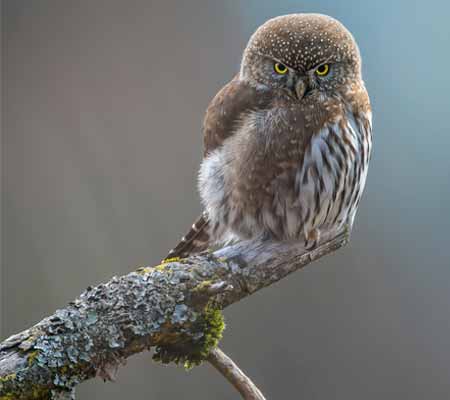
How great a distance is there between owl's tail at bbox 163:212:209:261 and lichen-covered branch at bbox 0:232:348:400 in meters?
0.62

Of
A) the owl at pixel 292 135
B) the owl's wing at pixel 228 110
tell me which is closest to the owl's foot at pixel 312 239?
the owl at pixel 292 135

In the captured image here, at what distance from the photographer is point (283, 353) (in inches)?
157

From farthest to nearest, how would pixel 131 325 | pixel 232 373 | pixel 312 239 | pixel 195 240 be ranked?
pixel 195 240 < pixel 312 239 < pixel 232 373 < pixel 131 325

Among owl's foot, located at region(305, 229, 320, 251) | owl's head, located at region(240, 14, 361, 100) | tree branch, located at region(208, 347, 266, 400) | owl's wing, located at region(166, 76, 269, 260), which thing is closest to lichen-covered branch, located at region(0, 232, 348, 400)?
tree branch, located at region(208, 347, 266, 400)

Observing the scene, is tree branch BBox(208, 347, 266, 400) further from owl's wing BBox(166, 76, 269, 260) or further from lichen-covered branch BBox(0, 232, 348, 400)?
owl's wing BBox(166, 76, 269, 260)

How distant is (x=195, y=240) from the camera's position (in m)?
3.12

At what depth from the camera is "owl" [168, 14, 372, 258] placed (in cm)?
269

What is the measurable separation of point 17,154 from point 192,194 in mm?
1113

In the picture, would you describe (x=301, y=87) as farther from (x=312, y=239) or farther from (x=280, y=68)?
(x=312, y=239)

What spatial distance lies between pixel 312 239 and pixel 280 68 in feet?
2.20

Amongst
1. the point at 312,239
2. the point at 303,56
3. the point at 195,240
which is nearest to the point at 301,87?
the point at 303,56

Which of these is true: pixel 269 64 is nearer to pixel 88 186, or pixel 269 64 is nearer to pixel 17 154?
pixel 88 186

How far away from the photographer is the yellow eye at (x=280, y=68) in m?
2.72

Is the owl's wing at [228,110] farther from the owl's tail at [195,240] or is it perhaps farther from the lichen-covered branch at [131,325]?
the lichen-covered branch at [131,325]
